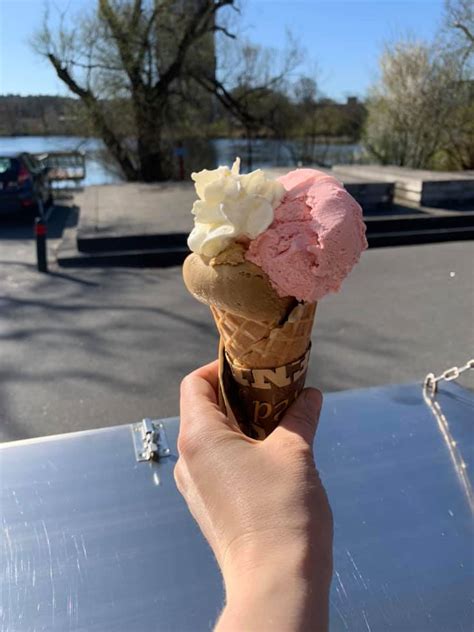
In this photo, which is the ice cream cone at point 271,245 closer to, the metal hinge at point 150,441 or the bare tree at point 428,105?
the metal hinge at point 150,441

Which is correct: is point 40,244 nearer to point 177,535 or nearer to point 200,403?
point 177,535

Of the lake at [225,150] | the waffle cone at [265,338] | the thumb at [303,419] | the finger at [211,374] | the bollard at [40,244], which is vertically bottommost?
the bollard at [40,244]

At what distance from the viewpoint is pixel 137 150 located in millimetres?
17641

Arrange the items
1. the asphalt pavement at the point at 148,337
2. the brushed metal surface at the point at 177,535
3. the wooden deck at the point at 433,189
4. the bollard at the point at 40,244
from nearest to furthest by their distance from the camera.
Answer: the brushed metal surface at the point at 177,535
the asphalt pavement at the point at 148,337
the bollard at the point at 40,244
the wooden deck at the point at 433,189

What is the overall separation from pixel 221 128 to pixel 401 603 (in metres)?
20.1

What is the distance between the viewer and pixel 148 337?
17.6ft

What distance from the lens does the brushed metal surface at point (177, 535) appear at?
5.22 ft

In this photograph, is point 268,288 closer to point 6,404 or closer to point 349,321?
point 6,404

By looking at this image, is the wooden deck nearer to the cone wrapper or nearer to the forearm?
the cone wrapper

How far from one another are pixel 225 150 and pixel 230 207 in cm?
2047

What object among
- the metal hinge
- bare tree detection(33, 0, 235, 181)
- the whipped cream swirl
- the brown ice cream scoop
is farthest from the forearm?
bare tree detection(33, 0, 235, 181)

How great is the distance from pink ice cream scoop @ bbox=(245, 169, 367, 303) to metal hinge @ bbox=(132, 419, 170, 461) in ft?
3.43

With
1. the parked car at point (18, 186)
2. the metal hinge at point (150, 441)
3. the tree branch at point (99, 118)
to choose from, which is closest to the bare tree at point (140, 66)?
the tree branch at point (99, 118)

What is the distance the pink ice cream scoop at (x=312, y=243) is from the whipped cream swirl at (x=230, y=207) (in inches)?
1.7
